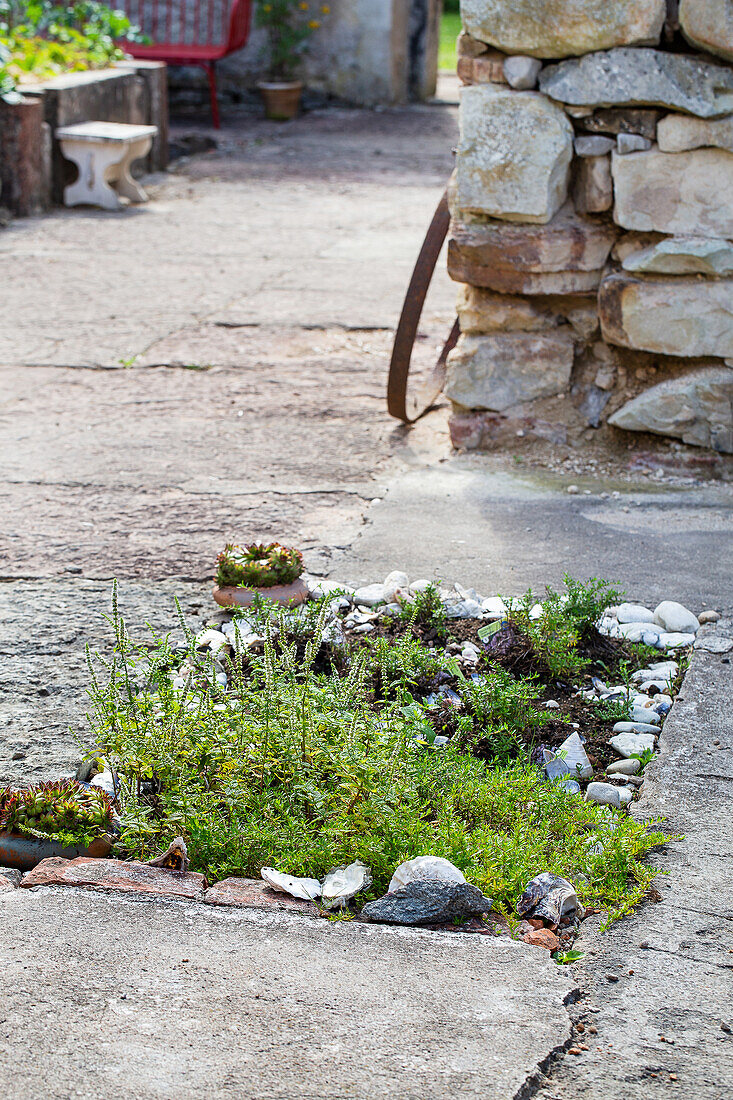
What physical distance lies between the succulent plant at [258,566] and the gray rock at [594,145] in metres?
1.83

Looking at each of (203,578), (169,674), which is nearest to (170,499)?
(203,578)

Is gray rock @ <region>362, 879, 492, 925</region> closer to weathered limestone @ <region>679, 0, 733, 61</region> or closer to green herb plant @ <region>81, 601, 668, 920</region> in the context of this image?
green herb plant @ <region>81, 601, 668, 920</region>

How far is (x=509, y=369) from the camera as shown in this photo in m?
4.11

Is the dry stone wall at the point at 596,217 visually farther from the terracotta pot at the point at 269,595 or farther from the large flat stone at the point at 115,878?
the large flat stone at the point at 115,878

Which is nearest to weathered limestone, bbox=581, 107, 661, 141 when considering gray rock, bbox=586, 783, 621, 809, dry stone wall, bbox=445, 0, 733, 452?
dry stone wall, bbox=445, 0, 733, 452

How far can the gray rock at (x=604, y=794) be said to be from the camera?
88.0 inches

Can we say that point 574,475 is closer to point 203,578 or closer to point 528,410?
Result: point 528,410

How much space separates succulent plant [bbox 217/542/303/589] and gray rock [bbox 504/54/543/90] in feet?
6.24

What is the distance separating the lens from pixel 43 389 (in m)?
4.83

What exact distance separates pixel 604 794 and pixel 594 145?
2.45 meters

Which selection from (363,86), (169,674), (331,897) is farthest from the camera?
(363,86)

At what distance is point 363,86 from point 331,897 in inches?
519

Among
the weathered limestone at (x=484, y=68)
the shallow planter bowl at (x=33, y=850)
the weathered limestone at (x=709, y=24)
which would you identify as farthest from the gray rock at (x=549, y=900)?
the weathered limestone at (x=484, y=68)

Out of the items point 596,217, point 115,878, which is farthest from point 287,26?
point 115,878
